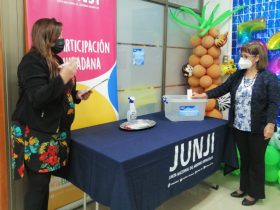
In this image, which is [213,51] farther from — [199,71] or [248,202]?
[248,202]

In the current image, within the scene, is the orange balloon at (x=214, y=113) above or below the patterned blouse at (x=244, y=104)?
below

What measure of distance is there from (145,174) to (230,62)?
2.03 metres

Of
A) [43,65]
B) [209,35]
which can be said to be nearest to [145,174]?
[43,65]

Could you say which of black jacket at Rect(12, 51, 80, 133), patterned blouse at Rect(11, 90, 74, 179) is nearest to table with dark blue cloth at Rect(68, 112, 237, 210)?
patterned blouse at Rect(11, 90, 74, 179)

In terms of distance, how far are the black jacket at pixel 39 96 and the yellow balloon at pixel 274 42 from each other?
2165 millimetres

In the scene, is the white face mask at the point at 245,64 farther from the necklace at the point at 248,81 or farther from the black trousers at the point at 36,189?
the black trousers at the point at 36,189

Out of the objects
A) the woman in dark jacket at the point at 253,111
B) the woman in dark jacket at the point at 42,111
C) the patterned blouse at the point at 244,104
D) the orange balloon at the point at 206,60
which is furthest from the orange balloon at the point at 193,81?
the woman in dark jacket at the point at 42,111

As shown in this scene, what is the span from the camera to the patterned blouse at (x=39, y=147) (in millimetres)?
1479

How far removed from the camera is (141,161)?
4.82ft

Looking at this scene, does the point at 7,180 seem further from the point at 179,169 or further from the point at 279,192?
the point at 279,192

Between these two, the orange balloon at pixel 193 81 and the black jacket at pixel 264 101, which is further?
the orange balloon at pixel 193 81

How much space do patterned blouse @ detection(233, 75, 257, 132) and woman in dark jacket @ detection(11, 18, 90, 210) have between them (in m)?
1.37

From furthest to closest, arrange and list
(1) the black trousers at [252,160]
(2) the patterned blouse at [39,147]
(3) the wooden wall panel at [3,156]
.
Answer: (1) the black trousers at [252,160] < (3) the wooden wall panel at [3,156] < (2) the patterned blouse at [39,147]

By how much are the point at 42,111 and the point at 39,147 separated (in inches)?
8.1
